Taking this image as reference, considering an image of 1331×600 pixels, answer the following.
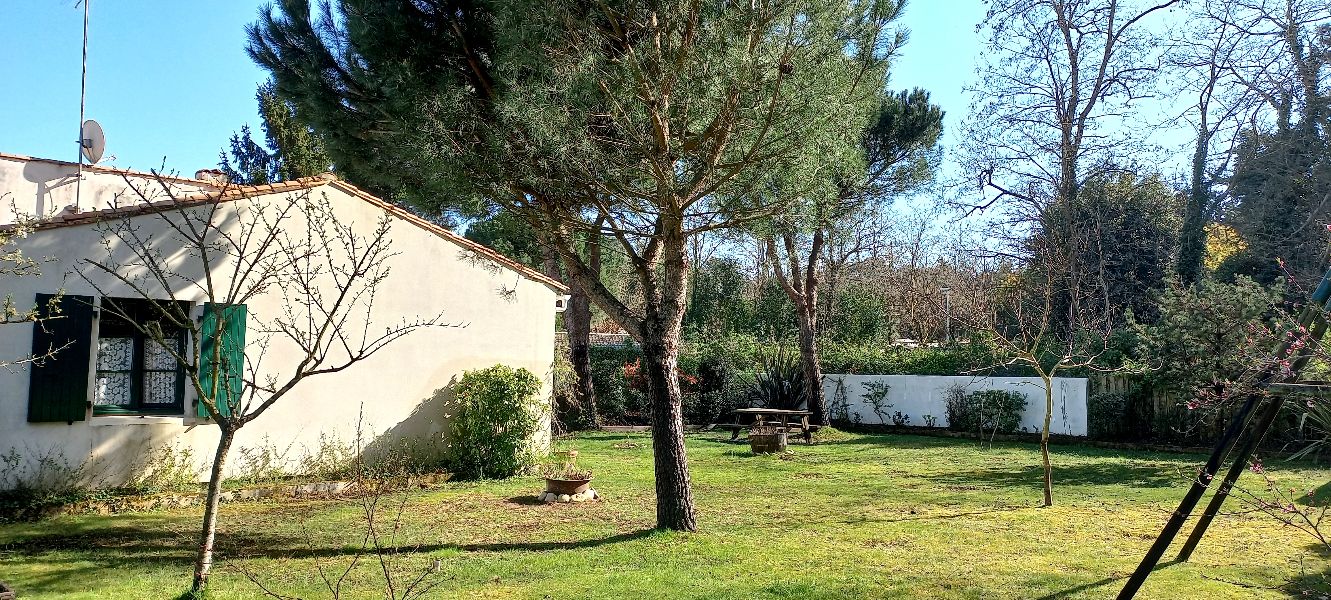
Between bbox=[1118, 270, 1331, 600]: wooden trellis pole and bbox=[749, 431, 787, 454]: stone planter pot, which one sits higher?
bbox=[1118, 270, 1331, 600]: wooden trellis pole

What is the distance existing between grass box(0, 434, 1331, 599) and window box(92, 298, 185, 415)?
1258 mm

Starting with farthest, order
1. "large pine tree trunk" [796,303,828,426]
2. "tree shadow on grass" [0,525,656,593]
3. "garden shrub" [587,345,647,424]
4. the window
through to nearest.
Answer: "garden shrub" [587,345,647,424] → "large pine tree trunk" [796,303,828,426] → the window → "tree shadow on grass" [0,525,656,593]

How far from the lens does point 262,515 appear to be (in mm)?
8648

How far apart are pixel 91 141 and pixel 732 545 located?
33.3 feet

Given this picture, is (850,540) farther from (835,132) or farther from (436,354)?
(436,354)

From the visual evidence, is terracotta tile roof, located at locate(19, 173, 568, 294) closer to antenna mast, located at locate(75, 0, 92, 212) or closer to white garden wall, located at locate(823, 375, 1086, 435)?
antenna mast, located at locate(75, 0, 92, 212)

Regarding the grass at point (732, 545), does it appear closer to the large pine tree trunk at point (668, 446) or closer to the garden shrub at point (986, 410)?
the large pine tree trunk at point (668, 446)

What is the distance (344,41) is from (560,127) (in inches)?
108

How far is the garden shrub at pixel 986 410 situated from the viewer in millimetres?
17281

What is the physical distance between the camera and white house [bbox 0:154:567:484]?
816 cm

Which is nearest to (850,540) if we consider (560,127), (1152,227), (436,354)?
(560,127)

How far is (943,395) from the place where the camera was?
737 inches

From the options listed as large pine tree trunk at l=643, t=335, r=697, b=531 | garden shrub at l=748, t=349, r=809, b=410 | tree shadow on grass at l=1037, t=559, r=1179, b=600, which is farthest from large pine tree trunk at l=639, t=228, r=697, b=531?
garden shrub at l=748, t=349, r=809, b=410

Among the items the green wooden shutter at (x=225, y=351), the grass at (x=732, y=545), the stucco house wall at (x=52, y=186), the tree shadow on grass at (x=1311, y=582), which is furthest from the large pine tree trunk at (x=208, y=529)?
the tree shadow on grass at (x=1311, y=582)
